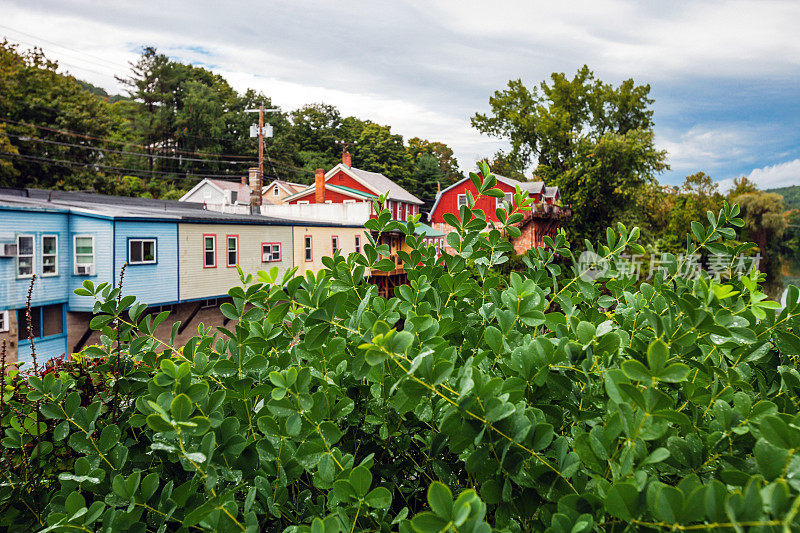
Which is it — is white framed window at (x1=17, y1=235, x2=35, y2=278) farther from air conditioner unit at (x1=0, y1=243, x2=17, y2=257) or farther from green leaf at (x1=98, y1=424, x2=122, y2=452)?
green leaf at (x1=98, y1=424, x2=122, y2=452)

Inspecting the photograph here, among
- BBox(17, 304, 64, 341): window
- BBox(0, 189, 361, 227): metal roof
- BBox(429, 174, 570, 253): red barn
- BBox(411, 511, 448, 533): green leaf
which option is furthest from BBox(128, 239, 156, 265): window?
BBox(411, 511, 448, 533): green leaf

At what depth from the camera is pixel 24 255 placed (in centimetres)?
1082

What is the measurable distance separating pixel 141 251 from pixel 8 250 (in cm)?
267

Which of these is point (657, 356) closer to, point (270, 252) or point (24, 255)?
point (24, 255)

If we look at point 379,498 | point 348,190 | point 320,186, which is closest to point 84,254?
point 320,186

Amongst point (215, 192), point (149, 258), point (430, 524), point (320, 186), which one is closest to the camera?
point (430, 524)

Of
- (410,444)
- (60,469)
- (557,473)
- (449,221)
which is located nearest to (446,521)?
(557,473)

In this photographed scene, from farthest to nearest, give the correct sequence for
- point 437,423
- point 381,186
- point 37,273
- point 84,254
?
1. point 381,186
2. point 84,254
3. point 37,273
4. point 437,423

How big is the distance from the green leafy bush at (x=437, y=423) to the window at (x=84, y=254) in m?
12.4

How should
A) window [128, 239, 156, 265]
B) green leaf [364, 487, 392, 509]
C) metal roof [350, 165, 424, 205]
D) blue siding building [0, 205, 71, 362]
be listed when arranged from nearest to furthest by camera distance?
green leaf [364, 487, 392, 509]
blue siding building [0, 205, 71, 362]
window [128, 239, 156, 265]
metal roof [350, 165, 424, 205]

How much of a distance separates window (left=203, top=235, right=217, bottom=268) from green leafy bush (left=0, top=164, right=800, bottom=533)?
44.5 ft

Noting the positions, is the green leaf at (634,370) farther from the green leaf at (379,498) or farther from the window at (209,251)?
the window at (209,251)

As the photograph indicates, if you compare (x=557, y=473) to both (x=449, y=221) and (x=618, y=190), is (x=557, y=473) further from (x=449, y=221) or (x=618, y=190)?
(x=618, y=190)

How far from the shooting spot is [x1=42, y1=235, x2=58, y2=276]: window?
443 inches
